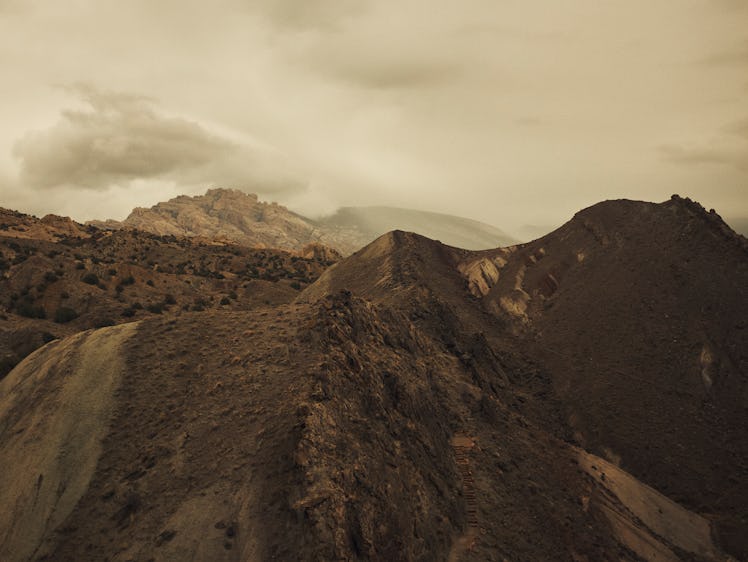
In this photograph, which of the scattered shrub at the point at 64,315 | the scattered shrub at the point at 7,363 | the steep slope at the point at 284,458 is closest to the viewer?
the steep slope at the point at 284,458

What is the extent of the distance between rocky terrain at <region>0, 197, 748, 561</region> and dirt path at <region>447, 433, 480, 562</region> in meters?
0.08

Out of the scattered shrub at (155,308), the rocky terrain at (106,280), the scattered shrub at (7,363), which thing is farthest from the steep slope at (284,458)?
the scattered shrub at (155,308)

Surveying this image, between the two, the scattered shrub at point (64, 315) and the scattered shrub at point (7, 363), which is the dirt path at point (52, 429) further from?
the scattered shrub at point (64, 315)

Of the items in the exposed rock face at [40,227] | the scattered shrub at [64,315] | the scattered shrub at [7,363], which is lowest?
the scattered shrub at [7,363]

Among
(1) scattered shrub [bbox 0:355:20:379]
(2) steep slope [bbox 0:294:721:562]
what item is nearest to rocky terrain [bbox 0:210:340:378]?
(1) scattered shrub [bbox 0:355:20:379]

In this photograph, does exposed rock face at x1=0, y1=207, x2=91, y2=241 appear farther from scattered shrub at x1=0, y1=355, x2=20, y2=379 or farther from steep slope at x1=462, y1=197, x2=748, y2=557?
steep slope at x1=462, y1=197, x2=748, y2=557

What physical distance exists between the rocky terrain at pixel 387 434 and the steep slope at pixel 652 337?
15 cm

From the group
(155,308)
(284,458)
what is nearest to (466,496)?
(284,458)

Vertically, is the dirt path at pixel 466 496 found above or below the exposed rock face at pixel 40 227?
below

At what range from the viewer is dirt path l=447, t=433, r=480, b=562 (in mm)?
14430

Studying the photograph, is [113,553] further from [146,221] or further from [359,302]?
[146,221]

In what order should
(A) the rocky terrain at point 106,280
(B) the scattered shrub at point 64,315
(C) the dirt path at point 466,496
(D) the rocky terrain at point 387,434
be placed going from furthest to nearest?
(B) the scattered shrub at point 64,315, (A) the rocky terrain at point 106,280, (C) the dirt path at point 466,496, (D) the rocky terrain at point 387,434

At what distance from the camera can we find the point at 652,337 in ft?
102

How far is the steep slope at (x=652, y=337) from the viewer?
2414cm
